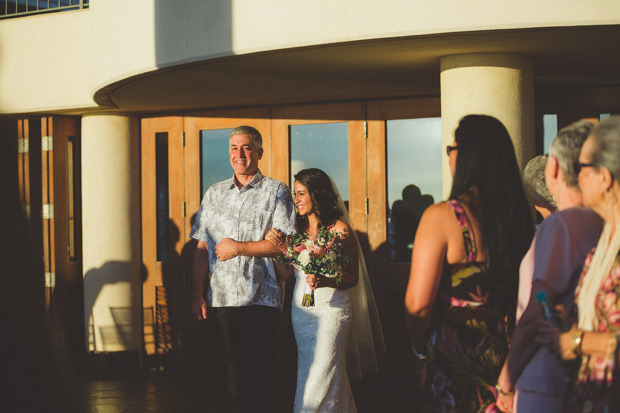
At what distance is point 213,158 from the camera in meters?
9.20

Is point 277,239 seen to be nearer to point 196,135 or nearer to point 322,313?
point 322,313

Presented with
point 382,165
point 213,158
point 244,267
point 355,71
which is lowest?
point 244,267

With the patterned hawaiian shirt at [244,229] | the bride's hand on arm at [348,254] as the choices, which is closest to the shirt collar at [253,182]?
the patterned hawaiian shirt at [244,229]

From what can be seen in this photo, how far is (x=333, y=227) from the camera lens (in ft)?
19.7

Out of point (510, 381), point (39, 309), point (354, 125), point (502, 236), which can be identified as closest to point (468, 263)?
point (502, 236)

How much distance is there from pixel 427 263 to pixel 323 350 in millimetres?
2656

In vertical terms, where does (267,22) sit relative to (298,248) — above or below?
above

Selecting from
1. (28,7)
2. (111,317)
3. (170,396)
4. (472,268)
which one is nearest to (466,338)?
(472,268)

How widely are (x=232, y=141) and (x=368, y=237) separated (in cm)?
304

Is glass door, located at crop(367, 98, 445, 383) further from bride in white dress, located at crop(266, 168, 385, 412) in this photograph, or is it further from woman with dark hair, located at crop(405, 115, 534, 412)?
woman with dark hair, located at crop(405, 115, 534, 412)

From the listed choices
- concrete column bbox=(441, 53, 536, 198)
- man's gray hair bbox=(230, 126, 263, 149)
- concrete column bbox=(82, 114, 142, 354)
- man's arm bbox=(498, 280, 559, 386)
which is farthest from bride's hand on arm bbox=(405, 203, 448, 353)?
concrete column bbox=(82, 114, 142, 354)

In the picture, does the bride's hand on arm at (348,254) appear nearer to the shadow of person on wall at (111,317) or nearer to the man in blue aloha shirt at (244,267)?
the man in blue aloha shirt at (244,267)

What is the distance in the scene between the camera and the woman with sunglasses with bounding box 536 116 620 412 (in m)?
2.57

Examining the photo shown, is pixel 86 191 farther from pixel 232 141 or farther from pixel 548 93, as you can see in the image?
pixel 548 93
